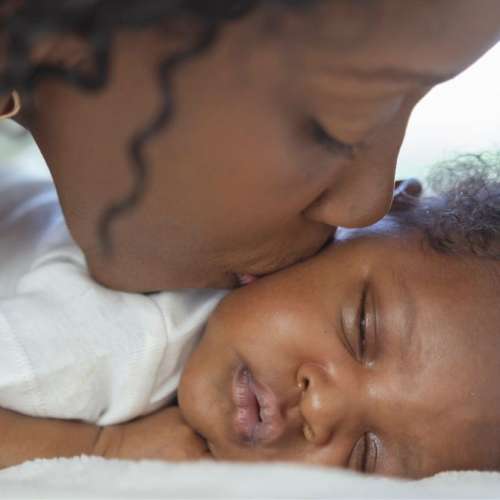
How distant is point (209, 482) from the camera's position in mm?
666

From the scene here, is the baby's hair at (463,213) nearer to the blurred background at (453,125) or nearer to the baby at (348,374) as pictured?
the baby at (348,374)

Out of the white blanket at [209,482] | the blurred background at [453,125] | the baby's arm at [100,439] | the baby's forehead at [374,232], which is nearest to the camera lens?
the white blanket at [209,482]

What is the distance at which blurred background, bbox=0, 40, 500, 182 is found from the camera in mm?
1233

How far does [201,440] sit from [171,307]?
14 cm

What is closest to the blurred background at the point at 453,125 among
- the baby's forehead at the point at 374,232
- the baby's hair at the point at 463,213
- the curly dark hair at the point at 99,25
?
the baby's hair at the point at 463,213

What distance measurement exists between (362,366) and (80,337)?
0.28 metres

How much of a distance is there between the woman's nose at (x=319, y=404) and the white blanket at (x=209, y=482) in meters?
0.06

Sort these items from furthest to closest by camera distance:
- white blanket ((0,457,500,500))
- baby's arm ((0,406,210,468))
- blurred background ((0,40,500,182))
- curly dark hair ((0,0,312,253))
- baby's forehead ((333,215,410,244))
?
blurred background ((0,40,500,182)) → baby's forehead ((333,215,410,244)) → baby's arm ((0,406,210,468)) → white blanket ((0,457,500,500)) → curly dark hair ((0,0,312,253))

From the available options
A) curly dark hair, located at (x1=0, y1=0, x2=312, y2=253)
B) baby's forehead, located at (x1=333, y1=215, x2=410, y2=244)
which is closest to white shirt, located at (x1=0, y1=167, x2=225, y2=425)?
baby's forehead, located at (x1=333, y1=215, x2=410, y2=244)

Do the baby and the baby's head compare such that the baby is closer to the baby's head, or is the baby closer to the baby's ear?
the baby's head

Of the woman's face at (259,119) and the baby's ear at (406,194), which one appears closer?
the woman's face at (259,119)

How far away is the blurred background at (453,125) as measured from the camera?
1233 millimetres

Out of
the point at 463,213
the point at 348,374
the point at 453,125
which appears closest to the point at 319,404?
the point at 348,374

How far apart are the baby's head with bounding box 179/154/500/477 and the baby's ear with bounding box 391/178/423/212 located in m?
0.11
